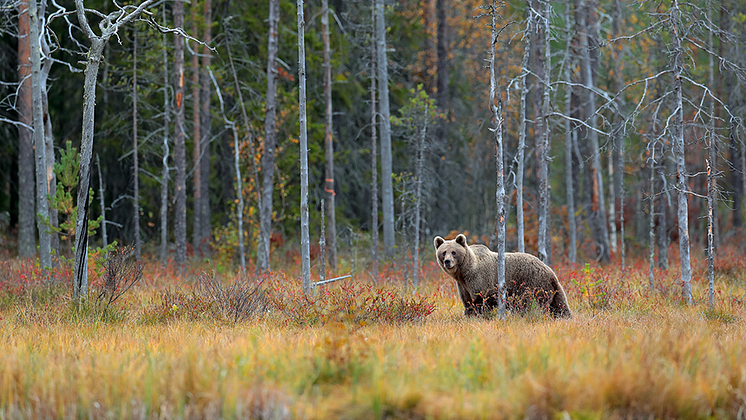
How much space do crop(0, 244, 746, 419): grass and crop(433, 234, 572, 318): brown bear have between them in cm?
80

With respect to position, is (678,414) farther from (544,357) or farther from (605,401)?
(544,357)

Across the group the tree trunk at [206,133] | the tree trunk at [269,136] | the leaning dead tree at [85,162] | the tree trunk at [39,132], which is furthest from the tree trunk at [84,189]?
the tree trunk at [206,133]

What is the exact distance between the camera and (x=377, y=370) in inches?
178

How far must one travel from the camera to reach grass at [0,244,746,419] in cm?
416

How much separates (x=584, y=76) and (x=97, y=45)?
1570cm

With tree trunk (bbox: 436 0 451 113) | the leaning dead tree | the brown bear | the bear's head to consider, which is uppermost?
tree trunk (bbox: 436 0 451 113)

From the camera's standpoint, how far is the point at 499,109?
8734 mm

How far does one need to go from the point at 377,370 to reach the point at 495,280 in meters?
4.79

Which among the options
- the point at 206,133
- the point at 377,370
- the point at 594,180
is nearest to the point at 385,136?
the point at 206,133

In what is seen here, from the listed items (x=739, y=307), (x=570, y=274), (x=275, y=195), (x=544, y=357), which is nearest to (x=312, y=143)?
(x=275, y=195)

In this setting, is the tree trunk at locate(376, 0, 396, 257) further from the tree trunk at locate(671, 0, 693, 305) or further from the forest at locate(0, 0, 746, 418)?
the tree trunk at locate(671, 0, 693, 305)

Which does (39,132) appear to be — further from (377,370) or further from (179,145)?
(377,370)

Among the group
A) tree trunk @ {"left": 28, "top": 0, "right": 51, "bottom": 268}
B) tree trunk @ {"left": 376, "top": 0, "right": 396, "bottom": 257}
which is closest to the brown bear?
tree trunk @ {"left": 28, "top": 0, "right": 51, "bottom": 268}

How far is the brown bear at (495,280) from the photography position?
8.61 meters
